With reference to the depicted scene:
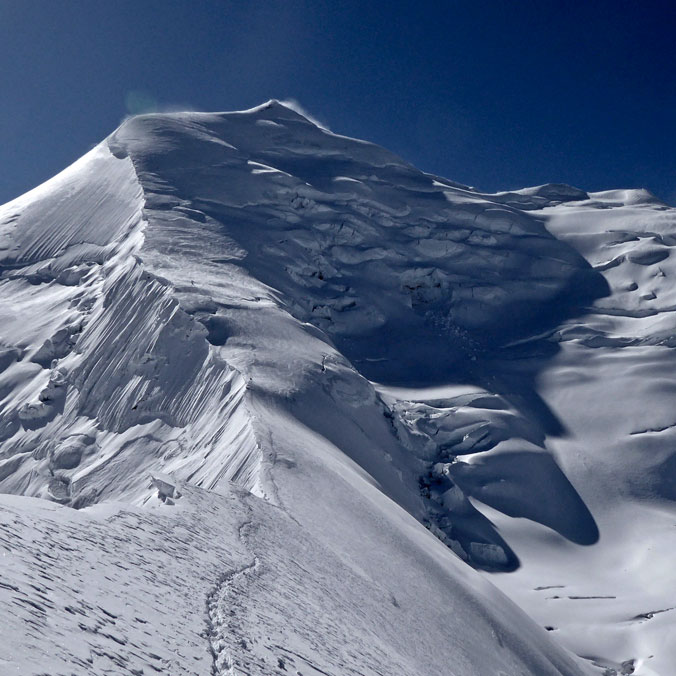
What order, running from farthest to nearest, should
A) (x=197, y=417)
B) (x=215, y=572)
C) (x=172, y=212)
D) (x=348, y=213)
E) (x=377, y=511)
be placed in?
(x=348, y=213) < (x=172, y=212) < (x=197, y=417) < (x=377, y=511) < (x=215, y=572)

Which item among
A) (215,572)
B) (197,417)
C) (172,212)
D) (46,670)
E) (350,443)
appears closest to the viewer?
(46,670)

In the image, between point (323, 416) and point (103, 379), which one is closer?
point (323, 416)

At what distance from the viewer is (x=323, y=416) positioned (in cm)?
3750

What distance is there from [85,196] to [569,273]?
46912mm

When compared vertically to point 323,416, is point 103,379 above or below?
below

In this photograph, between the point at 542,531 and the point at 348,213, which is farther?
the point at 348,213

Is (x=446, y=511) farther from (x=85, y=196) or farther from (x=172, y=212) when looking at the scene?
(x=85, y=196)

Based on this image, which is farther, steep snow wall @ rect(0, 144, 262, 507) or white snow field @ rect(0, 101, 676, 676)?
steep snow wall @ rect(0, 144, 262, 507)

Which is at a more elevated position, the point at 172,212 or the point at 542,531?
the point at 172,212

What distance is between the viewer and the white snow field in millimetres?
13086

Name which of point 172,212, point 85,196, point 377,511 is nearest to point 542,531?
point 377,511

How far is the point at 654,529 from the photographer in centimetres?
4744

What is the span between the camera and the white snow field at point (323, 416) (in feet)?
42.9

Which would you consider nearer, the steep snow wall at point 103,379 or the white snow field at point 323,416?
the white snow field at point 323,416
